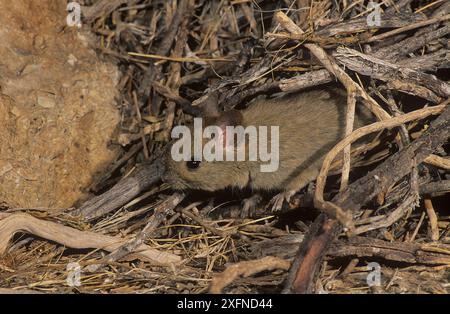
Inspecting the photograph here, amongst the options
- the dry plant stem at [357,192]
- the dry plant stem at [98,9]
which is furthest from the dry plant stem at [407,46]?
the dry plant stem at [98,9]

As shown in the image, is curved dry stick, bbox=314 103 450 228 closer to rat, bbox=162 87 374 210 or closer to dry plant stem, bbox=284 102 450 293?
dry plant stem, bbox=284 102 450 293

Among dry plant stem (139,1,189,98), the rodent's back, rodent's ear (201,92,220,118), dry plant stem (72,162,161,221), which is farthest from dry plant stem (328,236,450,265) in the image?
dry plant stem (139,1,189,98)

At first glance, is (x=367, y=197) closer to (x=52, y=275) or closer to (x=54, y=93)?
(x=52, y=275)

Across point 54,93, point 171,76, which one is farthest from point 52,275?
point 171,76

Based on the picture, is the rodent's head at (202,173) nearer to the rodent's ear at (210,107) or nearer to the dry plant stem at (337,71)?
the rodent's ear at (210,107)

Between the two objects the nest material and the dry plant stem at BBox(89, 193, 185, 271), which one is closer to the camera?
the nest material

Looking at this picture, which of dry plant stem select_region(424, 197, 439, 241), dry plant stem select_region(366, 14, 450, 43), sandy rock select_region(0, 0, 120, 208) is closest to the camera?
dry plant stem select_region(424, 197, 439, 241)

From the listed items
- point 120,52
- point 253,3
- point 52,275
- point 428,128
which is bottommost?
point 52,275
